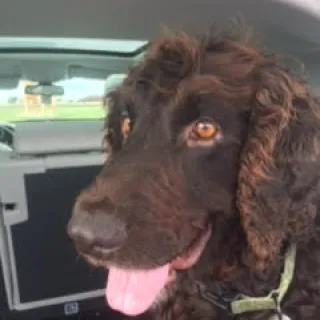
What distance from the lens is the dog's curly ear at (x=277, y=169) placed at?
1.81m

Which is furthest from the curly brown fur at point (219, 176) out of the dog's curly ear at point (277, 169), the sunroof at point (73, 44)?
the sunroof at point (73, 44)

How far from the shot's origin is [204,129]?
1803mm

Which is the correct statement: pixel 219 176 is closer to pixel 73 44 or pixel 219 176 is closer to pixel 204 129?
pixel 204 129

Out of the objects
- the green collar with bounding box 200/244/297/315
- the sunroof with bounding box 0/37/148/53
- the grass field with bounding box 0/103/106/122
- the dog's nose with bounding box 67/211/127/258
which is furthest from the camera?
the grass field with bounding box 0/103/106/122

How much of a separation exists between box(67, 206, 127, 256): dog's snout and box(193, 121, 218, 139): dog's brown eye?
0.91 ft

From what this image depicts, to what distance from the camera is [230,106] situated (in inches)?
72.1

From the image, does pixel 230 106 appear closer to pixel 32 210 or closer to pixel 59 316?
pixel 32 210

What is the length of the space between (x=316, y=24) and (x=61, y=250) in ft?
3.61

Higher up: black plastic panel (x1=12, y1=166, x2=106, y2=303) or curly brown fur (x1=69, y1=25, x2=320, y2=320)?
curly brown fur (x1=69, y1=25, x2=320, y2=320)

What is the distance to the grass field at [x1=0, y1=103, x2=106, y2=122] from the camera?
9.45ft

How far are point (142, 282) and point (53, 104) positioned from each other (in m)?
1.25

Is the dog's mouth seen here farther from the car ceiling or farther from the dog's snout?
the car ceiling

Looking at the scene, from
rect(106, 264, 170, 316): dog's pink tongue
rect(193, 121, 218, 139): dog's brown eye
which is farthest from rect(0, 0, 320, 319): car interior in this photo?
rect(106, 264, 170, 316): dog's pink tongue

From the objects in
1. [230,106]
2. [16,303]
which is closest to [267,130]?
[230,106]
